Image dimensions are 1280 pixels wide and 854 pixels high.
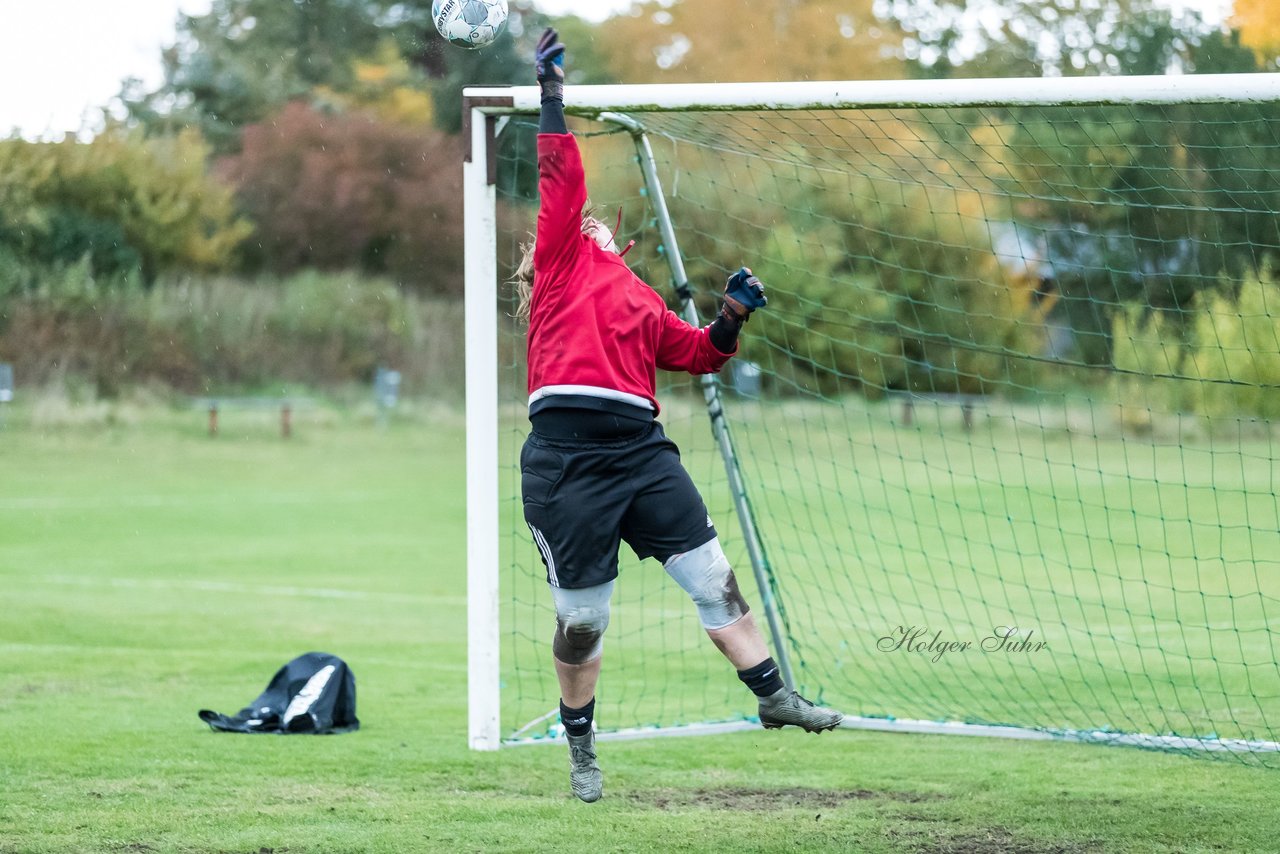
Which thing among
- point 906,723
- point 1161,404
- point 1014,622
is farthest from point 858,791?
point 1161,404

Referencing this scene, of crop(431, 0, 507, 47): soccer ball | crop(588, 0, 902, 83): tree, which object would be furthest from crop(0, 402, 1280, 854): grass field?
crop(588, 0, 902, 83): tree

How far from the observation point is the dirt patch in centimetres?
548

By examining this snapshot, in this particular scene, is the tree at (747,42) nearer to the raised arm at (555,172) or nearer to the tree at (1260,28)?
the tree at (1260,28)

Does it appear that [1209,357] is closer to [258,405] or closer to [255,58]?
[258,405]

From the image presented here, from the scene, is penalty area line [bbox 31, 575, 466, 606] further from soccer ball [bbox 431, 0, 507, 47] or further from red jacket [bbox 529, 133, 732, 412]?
red jacket [bbox 529, 133, 732, 412]

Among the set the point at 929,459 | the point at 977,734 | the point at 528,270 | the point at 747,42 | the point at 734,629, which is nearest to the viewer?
the point at 734,629

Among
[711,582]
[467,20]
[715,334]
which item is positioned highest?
[467,20]

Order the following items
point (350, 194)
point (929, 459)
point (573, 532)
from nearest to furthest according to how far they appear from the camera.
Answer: point (573, 532) → point (929, 459) → point (350, 194)

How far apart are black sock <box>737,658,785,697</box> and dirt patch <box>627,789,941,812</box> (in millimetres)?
922

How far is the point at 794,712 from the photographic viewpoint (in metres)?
4.73

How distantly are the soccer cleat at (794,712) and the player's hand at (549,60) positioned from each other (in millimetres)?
2253

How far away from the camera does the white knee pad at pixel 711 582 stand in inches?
185

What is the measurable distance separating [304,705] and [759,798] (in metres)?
2.44
